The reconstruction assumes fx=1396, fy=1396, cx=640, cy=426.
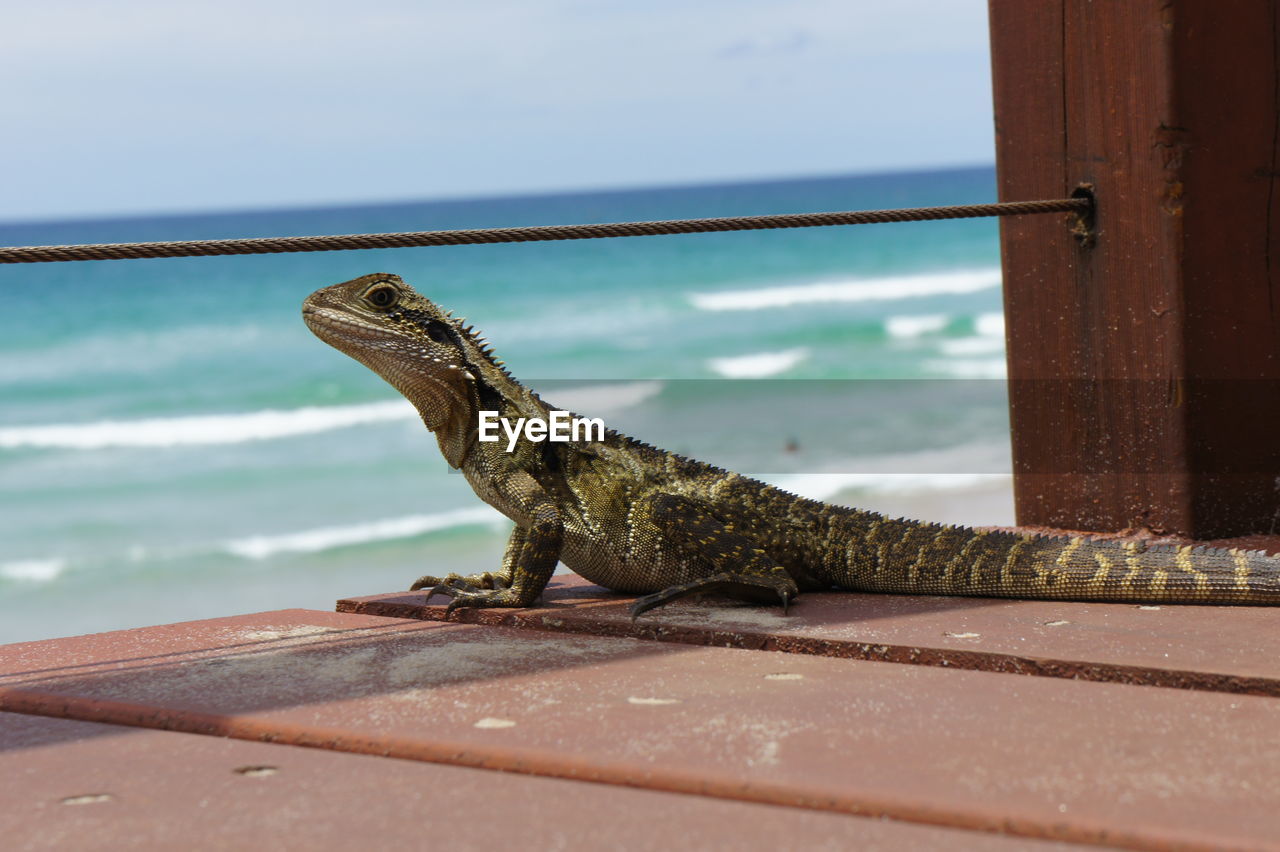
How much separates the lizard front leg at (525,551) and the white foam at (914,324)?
950 inches

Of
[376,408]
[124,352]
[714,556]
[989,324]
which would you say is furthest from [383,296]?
[989,324]

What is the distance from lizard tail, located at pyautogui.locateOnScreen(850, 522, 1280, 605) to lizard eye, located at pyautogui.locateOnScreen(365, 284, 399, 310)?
1399 mm

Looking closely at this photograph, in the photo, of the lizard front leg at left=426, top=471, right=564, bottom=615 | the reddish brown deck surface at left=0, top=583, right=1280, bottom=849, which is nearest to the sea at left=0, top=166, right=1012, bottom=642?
the lizard front leg at left=426, top=471, right=564, bottom=615

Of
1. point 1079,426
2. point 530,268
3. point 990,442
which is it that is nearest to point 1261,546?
point 1079,426

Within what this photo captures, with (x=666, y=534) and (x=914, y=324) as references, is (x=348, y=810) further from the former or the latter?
(x=914, y=324)

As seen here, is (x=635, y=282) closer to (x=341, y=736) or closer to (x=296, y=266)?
(x=296, y=266)

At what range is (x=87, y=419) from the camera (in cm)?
2025

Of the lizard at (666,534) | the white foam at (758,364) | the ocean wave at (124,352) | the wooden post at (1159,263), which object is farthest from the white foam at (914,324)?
the lizard at (666,534)

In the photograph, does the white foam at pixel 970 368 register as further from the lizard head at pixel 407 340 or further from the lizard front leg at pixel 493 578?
the lizard front leg at pixel 493 578

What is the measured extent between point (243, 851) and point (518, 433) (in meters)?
2.22

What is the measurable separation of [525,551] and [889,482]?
477 inches

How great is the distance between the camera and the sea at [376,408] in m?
13.0

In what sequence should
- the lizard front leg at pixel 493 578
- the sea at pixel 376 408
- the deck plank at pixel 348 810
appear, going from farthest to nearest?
the sea at pixel 376 408 → the lizard front leg at pixel 493 578 → the deck plank at pixel 348 810

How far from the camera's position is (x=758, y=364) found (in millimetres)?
24875
